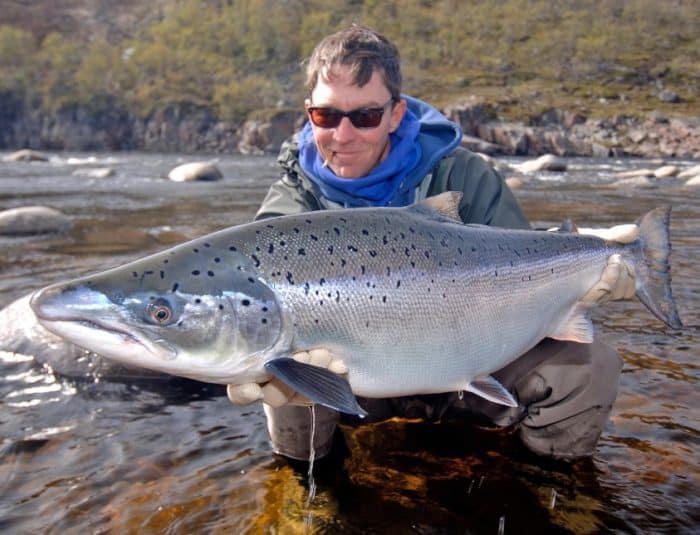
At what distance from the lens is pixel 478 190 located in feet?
11.5

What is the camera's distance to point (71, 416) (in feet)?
12.8

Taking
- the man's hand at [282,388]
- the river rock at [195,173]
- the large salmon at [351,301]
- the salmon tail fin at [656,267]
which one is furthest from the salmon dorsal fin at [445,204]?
the river rock at [195,173]

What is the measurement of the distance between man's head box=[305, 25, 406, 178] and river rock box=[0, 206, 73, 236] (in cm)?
852

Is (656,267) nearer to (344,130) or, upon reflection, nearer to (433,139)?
(433,139)

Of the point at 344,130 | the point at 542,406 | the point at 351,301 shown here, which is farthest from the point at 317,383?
the point at 344,130

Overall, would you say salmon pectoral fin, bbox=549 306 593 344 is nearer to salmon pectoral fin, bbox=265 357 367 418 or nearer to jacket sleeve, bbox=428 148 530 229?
jacket sleeve, bbox=428 148 530 229

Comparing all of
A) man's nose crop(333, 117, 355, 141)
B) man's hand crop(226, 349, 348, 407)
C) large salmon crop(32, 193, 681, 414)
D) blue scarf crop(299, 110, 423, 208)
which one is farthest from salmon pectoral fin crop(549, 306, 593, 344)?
man's nose crop(333, 117, 355, 141)

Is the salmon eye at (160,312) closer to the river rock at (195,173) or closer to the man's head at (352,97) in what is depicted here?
the man's head at (352,97)

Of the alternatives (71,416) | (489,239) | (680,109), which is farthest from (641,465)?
(680,109)

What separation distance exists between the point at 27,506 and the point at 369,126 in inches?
94.8

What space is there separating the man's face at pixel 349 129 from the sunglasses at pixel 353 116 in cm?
2

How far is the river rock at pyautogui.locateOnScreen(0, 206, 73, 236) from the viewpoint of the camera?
10.3 m

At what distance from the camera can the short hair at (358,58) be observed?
3.27 m

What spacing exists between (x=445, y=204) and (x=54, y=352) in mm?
3160
